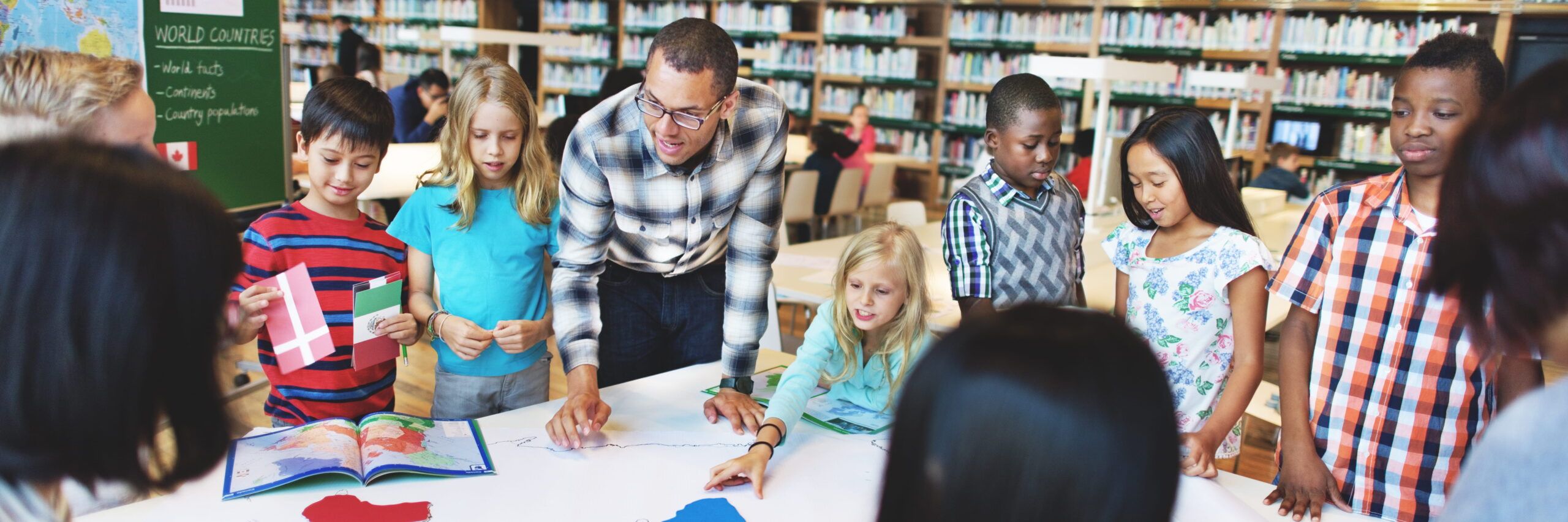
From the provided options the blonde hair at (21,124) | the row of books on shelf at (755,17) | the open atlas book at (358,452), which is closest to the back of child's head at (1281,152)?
the row of books on shelf at (755,17)

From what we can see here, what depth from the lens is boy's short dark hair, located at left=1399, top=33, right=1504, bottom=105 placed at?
1.46 metres

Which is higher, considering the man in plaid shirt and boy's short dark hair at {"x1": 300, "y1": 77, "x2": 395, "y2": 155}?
boy's short dark hair at {"x1": 300, "y1": 77, "x2": 395, "y2": 155}

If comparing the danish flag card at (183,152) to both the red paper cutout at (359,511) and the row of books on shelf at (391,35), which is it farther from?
the row of books on shelf at (391,35)

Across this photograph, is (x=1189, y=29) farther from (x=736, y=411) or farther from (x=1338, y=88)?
(x=736, y=411)

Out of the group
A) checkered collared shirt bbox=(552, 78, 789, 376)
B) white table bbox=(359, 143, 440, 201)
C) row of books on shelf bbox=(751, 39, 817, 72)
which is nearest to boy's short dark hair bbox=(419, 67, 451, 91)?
white table bbox=(359, 143, 440, 201)

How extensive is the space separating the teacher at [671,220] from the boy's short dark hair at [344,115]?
39cm

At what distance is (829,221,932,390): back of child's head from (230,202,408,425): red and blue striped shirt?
2.91 feet

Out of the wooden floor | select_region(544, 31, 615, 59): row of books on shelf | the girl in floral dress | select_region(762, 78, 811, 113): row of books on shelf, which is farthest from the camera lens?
select_region(544, 31, 615, 59): row of books on shelf

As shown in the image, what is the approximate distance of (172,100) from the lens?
289 cm

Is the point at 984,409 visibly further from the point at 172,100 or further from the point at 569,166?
the point at 172,100

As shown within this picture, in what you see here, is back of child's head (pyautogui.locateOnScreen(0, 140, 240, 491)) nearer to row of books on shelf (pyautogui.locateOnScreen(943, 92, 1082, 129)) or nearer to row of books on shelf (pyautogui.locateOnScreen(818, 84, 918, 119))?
row of books on shelf (pyautogui.locateOnScreen(943, 92, 1082, 129))

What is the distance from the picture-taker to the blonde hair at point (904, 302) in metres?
→ 1.73

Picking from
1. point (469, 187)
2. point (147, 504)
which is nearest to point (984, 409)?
point (147, 504)

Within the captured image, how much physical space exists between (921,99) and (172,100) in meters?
7.36
